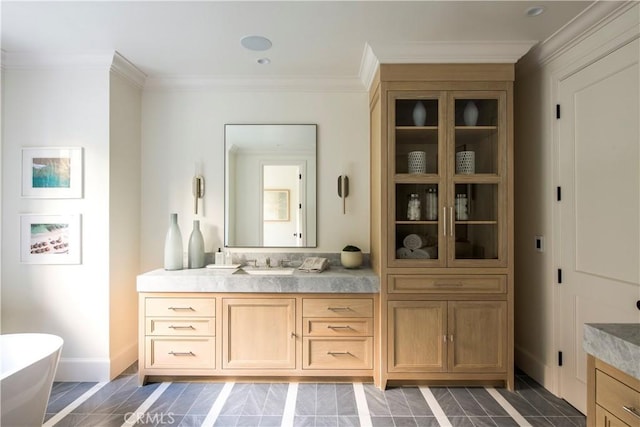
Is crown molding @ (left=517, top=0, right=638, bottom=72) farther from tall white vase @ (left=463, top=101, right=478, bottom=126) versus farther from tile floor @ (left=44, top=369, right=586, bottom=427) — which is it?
tile floor @ (left=44, top=369, right=586, bottom=427)

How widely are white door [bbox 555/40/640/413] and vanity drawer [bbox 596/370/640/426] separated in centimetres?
91

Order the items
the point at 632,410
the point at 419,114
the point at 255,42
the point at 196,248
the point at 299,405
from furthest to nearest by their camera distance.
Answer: the point at 196,248 < the point at 419,114 < the point at 255,42 < the point at 299,405 < the point at 632,410

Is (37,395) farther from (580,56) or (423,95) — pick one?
(580,56)

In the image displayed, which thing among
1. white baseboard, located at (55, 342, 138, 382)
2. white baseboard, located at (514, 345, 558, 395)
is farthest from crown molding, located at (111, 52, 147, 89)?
white baseboard, located at (514, 345, 558, 395)

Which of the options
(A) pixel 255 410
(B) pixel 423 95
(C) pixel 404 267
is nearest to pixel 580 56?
(B) pixel 423 95

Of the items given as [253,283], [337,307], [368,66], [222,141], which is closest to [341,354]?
[337,307]

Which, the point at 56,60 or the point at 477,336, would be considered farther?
the point at 56,60

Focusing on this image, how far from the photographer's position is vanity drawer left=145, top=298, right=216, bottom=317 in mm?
2434

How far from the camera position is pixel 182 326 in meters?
2.43

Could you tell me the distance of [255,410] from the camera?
2111 millimetres

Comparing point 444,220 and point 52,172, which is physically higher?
point 52,172

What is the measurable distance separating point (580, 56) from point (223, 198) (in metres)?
2.86

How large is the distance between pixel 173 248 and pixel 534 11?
3.03m

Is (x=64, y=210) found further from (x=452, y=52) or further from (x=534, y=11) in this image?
(x=534, y=11)
